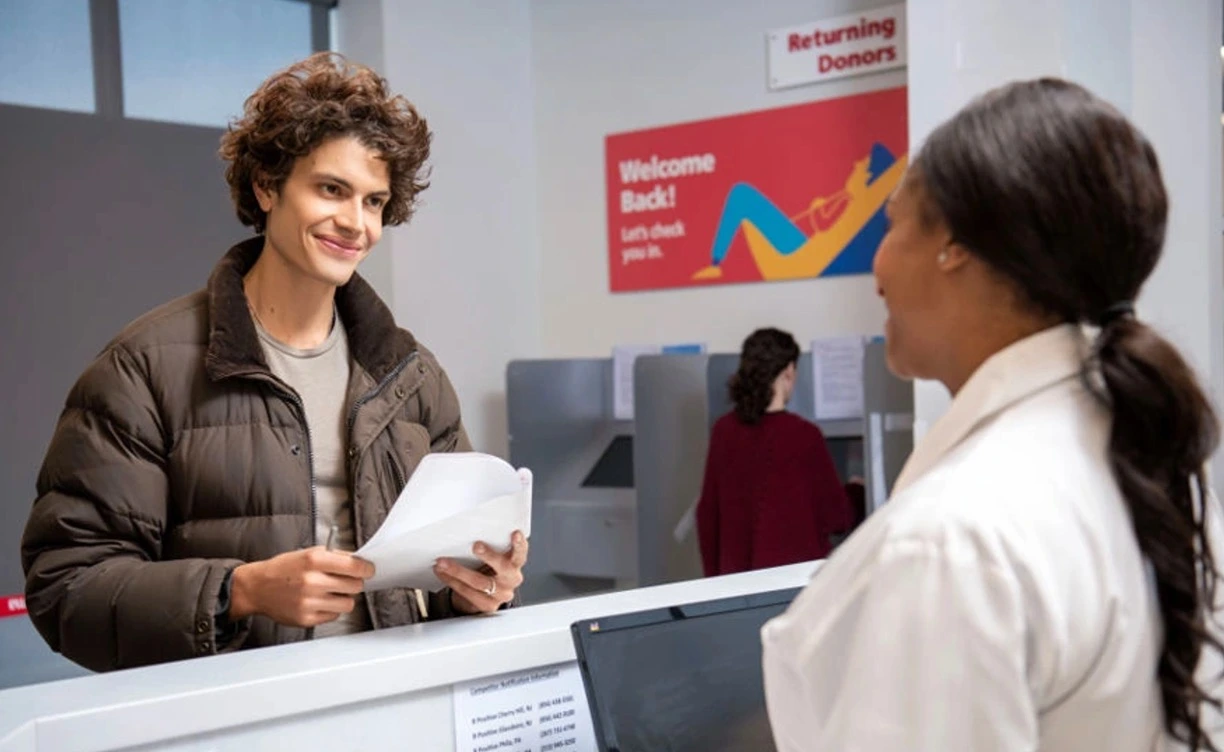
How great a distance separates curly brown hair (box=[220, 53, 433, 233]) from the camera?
1697mm

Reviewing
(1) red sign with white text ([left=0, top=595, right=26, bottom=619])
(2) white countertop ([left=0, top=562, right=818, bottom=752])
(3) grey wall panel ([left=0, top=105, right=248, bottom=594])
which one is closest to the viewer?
(2) white countertop ([left=0, top=562, right=818, bottom=752])

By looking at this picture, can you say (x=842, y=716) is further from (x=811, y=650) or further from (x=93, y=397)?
(x=93, y=397)

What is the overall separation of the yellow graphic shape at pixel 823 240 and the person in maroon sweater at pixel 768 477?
64 cm

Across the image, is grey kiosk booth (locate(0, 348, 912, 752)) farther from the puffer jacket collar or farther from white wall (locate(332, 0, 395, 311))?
white wall (locate(332, 0, 395, 311))

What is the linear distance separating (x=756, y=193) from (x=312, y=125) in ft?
11.9

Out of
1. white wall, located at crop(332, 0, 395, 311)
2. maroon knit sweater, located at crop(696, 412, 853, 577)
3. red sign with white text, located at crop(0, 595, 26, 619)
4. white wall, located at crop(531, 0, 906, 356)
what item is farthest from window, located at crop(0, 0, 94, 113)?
maroon knit sweater, located at crop(696, 412, 853, 577)

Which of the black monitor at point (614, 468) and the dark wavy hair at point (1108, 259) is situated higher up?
the dark wavy hair at point (1108, 259)

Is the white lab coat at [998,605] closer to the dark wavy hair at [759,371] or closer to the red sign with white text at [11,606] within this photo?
the dark wavy hair at [759,371]

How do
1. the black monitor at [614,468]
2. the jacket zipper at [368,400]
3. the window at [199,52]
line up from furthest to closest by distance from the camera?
1. the black monitor at [614,468]
2. the window at [199,52]
3. the jacket zipper at [368,400]

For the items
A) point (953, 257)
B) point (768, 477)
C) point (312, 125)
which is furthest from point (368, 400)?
point (768, 477)

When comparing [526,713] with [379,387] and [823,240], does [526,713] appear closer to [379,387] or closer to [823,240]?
[379,387]

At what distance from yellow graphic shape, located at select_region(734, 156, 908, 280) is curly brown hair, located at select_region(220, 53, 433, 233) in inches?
125

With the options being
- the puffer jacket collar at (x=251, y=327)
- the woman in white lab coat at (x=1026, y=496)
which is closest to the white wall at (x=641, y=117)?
the puffer jacket collar at (x=251, y=327)

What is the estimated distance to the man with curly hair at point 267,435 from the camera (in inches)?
58.1
